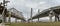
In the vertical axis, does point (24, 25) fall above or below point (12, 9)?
below

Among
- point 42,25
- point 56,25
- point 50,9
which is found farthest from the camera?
point 50,9

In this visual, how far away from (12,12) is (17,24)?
64.0 feet

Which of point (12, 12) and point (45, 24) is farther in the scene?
point (12, 12)

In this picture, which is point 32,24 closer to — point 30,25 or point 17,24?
point 30,25

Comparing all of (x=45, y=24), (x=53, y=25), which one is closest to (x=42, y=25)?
(x=45, y=24)

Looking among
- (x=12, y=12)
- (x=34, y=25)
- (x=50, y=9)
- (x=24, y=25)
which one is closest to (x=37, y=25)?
(x=34, y=25)

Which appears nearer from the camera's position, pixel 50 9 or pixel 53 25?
pixel 53 25

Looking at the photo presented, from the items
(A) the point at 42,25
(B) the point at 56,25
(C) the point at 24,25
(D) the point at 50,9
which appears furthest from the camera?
(D) the point at 50,9

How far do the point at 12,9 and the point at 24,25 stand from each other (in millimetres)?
19002

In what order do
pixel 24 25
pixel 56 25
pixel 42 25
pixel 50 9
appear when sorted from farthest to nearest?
pixel 50 9 < pixel 24 25 < pixel 42 25 < pixel 56 25

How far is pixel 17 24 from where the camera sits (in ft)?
56.9

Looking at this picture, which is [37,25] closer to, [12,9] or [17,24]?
[17,24]

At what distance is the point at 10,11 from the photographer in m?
34.9

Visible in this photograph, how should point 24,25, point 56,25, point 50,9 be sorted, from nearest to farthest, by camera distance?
point 56,25
point 24,25
point 50,9
